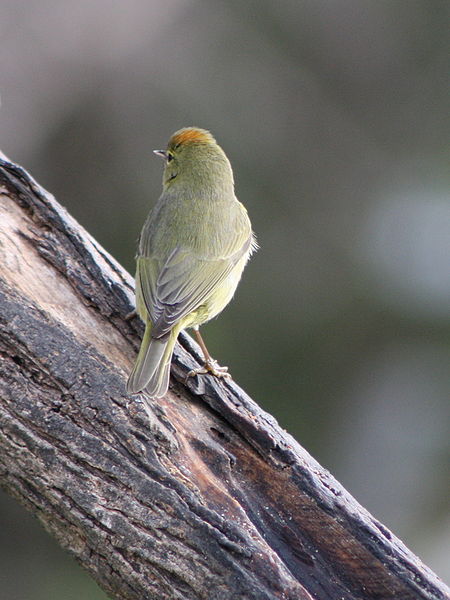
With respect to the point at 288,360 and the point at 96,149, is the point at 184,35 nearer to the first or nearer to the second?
the point at 96,149

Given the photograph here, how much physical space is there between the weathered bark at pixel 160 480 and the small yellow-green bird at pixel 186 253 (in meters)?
0.14

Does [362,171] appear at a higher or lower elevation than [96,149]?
higher

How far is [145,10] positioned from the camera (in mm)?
8797

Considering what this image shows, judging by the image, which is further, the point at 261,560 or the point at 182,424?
the point at 182,424

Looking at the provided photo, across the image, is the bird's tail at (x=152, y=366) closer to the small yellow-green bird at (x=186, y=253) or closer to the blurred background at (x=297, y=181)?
the small yellow-green bird at (x=186, y=253)

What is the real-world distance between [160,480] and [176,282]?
129 cm

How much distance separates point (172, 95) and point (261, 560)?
6.43m

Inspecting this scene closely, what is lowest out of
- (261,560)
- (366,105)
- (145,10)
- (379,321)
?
(261,560)

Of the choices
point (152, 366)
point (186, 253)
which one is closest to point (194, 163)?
point (186, 253)

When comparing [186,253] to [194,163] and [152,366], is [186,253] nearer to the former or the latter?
[194,163]

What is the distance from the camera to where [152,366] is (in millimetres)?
3508

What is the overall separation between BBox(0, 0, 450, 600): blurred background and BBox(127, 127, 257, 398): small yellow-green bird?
122 inches

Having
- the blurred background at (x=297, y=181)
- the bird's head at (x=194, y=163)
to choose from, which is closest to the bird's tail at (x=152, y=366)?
the bird's head at (x=194, y=163)

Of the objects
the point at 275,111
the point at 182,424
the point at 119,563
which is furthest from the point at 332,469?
the point at 119,563
